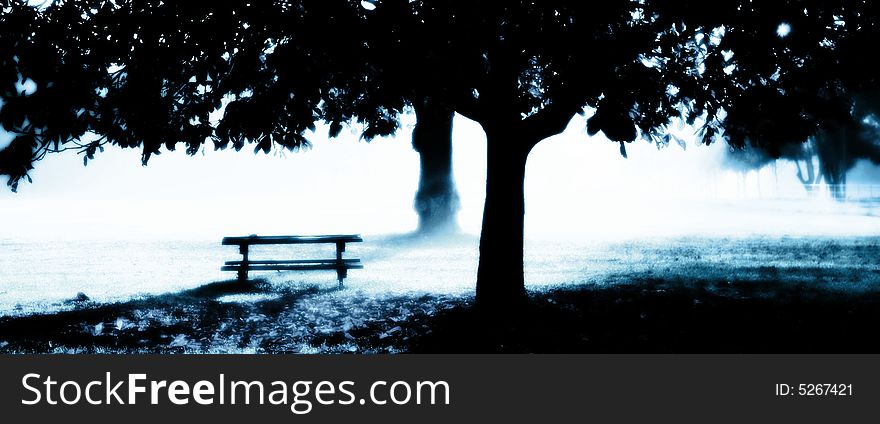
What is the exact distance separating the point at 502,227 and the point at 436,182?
1506cm

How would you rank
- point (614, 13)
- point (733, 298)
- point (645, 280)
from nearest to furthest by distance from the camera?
point (614, 13), point (733, 298), point (645, 280)

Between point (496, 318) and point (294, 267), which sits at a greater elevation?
point (294, 267)

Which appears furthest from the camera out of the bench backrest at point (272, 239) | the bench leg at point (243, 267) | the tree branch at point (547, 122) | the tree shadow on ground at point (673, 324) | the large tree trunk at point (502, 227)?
the bench leg at point (243, 267)

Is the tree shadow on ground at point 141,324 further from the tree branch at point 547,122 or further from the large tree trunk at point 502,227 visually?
the tree branch at point 547,122

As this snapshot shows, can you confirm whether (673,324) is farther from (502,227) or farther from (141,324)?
(141,324)

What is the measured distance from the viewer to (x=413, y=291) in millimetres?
10992

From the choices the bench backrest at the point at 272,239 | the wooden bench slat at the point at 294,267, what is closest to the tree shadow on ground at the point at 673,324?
the wooden bench slat at the point at 294,267

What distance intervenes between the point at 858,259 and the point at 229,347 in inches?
521

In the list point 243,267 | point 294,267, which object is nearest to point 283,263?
point 294,267

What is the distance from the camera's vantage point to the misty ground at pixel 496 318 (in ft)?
23.5

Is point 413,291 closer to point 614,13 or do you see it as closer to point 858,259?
point 614,13

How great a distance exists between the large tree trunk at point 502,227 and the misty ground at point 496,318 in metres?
0.34

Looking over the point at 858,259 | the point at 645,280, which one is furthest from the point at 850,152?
→ the point at 645,280

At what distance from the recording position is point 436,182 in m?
23.8
